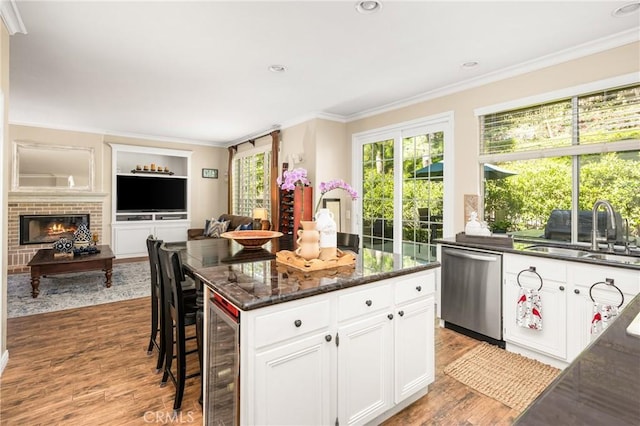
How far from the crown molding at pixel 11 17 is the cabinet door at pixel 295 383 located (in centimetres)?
296

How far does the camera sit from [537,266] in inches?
104

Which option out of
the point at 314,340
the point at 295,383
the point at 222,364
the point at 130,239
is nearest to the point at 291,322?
the point at 314,340

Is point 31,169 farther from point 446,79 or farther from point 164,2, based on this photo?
point 446,79

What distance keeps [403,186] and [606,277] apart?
2514 mm

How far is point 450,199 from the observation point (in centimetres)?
388

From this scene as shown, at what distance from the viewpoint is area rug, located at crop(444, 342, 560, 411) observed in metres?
2.21

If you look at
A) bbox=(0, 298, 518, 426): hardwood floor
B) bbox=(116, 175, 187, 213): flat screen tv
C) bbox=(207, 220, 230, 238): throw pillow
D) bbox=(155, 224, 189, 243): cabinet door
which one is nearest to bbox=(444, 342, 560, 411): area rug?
bbox=(0, 298, 518, 426): hardwood floor

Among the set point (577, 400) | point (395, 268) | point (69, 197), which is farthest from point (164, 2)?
point (69, 197)

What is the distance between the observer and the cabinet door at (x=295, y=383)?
1.37m

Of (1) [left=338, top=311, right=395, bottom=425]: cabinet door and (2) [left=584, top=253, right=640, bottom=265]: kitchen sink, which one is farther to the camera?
(2) [left=584, top=253, right=640, bottom=265]: kitchen sink

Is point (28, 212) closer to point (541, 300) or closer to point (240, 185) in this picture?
point (240, 185)

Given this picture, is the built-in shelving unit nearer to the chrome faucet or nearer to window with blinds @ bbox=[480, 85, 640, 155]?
window with blinds @ bbox=[480, 85, 640, 155]

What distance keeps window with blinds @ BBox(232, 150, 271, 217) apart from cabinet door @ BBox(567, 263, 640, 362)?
16.3ft

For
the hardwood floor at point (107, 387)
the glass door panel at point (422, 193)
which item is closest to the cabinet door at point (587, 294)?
the hardwood floor at point (107, 387)
